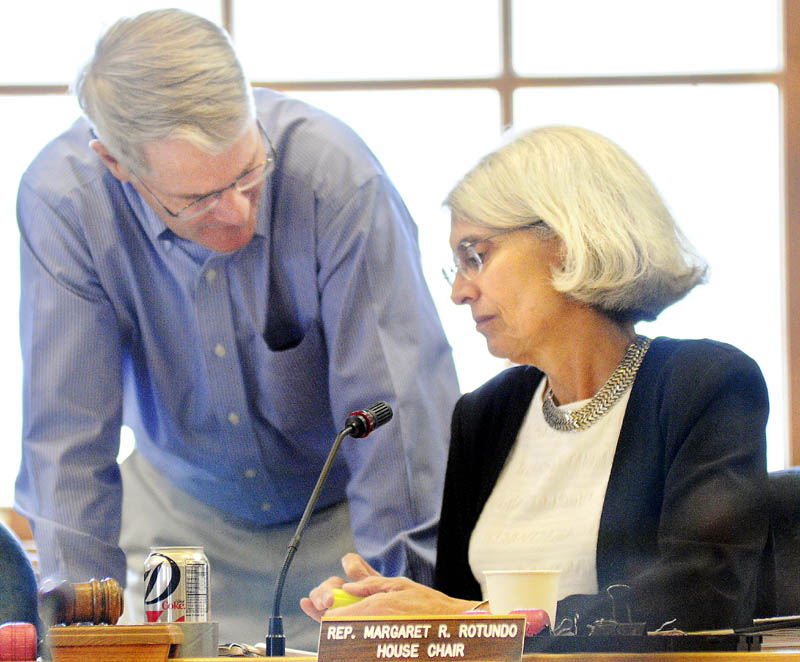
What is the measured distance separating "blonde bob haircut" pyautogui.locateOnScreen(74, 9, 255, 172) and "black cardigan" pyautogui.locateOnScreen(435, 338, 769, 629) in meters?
0.65

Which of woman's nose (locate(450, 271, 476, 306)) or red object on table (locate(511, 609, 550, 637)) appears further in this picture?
woman's nose (locate(450, 271, 476, 306))

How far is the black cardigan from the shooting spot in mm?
1407

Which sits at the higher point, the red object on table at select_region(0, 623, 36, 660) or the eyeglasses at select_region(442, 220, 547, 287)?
the eyeglasses at select_region(442, 220, 547, 287)

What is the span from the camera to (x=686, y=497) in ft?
4.76

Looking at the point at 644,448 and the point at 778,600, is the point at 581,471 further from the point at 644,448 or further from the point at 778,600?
the point at 778,600

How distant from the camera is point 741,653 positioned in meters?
1.06

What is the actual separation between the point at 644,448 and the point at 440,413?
1.51ft

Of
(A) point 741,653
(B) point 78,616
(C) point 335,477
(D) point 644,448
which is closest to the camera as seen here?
(A) point 741,653

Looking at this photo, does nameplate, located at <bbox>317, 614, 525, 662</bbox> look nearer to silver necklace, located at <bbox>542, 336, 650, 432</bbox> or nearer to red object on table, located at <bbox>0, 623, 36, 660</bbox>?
red object on table, located at <bbox>0, 623, 36, 660</bbox>

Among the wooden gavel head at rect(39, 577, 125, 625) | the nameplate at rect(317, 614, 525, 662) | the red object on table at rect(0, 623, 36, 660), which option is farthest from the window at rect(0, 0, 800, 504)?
the nameplate at rect(317, 614, 525, 662)

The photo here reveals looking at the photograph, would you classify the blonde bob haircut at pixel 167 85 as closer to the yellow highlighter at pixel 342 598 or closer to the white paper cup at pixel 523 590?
the yellow highlighter at pixel 342 598

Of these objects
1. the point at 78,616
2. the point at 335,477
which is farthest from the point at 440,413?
the point at 78,616

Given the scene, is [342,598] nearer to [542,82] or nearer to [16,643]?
[16,643]

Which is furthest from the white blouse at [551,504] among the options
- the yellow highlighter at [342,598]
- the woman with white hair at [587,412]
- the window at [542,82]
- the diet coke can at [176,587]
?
the window at [542,82]
